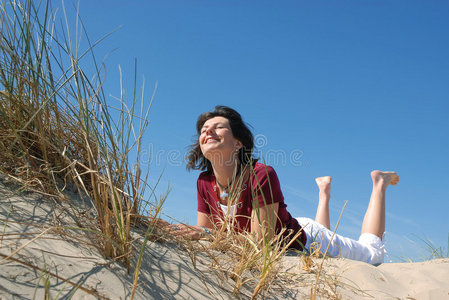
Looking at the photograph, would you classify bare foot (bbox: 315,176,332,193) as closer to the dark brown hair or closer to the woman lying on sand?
the woman lying on sand

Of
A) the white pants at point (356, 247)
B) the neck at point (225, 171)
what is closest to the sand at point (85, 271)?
the neck at point (225, 171)

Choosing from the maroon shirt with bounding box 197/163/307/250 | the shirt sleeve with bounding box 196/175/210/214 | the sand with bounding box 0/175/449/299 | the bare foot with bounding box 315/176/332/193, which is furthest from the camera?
the bare foot with bounding box 315/176/332/193

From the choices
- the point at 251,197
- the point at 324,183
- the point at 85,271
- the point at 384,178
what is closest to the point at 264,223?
the point at 85,271

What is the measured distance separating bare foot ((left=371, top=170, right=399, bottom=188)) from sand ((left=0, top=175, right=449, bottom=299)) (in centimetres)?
251

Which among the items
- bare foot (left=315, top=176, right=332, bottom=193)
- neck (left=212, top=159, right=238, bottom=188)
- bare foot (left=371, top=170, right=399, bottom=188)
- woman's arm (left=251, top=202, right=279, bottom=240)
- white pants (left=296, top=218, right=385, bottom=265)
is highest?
bare foot (left=371, top=170, right=399, bottom=188)

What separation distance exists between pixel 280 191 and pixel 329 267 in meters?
0.97

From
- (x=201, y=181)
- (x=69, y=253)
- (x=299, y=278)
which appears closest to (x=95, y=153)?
(x=69, y=253)

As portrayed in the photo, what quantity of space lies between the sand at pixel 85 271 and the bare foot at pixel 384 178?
2.51m

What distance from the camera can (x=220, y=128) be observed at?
3324mm

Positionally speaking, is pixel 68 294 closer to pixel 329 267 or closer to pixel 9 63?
pixel 9 63

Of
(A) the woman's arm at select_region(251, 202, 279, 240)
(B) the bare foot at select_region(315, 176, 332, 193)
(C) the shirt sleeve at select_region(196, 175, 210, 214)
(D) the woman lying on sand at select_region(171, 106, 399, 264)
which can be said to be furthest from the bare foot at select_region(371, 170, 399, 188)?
(C) the shirt sleeve at select_region(196, 175, 210, 214)

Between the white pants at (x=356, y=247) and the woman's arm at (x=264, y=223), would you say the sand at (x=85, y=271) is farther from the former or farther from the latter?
the white pants at (x=356, y=247)

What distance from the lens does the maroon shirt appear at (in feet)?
9.50

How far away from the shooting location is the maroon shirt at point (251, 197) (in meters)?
2.89
